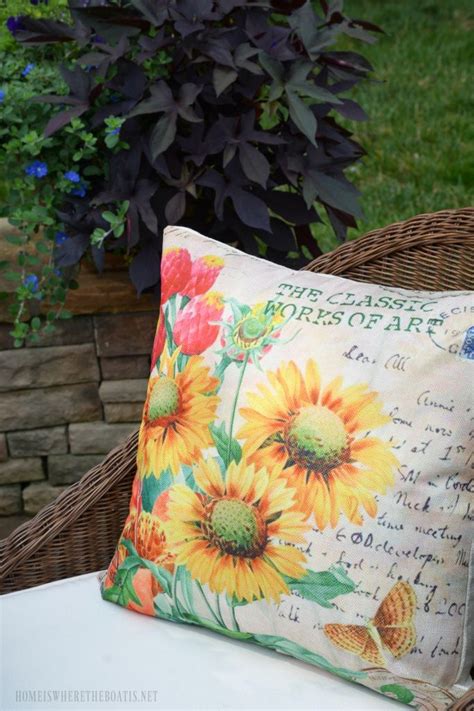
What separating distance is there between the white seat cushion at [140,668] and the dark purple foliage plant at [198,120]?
2.43 ft

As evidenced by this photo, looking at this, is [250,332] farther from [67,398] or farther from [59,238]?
[67,398]

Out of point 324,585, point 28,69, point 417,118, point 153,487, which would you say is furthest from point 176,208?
point 417,118

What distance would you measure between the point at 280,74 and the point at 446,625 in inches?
41.5

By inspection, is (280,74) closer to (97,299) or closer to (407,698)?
(97,299)

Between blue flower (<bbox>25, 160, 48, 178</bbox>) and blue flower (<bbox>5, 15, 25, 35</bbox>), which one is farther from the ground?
blue flower (<bbox>5, 15, 25, 35</bbox>)

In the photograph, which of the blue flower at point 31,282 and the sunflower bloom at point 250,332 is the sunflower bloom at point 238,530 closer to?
the sunflower bloom at point 250,332

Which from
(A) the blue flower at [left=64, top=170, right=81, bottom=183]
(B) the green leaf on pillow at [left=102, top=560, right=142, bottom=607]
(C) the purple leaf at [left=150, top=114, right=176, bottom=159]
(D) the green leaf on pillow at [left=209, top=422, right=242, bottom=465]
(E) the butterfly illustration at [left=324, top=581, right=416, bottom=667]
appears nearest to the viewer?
(E) the butterfly illustration at [left=324, top=581, right=416, bottom=667]

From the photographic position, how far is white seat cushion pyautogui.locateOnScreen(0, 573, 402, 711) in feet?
3.79

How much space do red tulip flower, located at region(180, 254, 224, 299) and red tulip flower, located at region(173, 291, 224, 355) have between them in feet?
0.04

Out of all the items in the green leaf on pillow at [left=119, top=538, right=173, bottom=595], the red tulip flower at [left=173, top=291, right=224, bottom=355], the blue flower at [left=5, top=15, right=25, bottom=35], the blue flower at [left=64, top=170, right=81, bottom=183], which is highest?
the blue flower at [left=5, top=15, right=25, bottom=35]


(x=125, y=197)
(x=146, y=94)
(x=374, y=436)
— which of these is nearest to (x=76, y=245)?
(x=125, y=197)

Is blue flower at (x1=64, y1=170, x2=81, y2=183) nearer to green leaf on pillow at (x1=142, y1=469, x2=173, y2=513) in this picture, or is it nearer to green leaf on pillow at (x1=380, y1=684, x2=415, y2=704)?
green leaf on pillow at (x1=142, y1=469, x2=173, y2=513)

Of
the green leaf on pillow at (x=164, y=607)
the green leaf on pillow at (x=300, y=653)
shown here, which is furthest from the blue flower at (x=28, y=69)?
the green leaf on pillow at (x=300, y=653)

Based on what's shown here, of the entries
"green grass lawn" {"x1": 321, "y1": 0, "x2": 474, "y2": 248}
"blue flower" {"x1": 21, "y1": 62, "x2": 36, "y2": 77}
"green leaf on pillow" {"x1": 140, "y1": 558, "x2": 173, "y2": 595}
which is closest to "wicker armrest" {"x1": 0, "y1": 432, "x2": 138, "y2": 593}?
"green leaf on pillow" {"x1": 140, "y1": 558, "x2": 173, "y2": 595}
